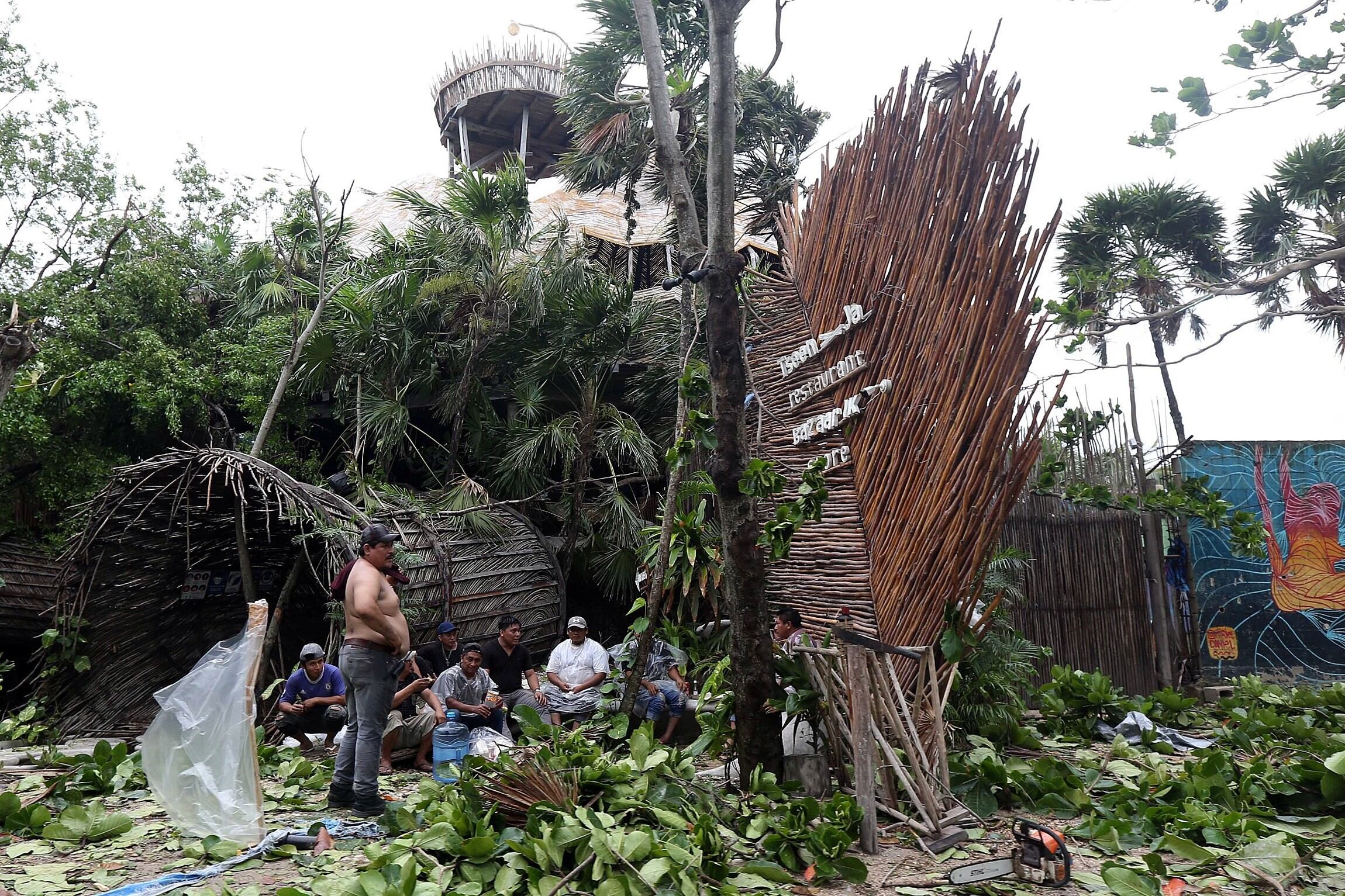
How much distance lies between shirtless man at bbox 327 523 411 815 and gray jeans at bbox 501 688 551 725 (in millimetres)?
2106

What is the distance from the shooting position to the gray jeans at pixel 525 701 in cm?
676

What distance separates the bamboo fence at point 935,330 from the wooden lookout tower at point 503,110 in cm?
1104

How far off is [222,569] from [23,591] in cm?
198

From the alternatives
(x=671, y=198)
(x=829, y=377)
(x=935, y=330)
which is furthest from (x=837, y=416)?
(x=671, y=198)

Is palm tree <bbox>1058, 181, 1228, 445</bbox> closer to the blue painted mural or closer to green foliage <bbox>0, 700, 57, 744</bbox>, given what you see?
the blue painted mural

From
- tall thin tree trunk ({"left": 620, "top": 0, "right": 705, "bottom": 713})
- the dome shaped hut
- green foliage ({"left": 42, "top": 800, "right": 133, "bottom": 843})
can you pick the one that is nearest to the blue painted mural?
tall thin tree trunk ({"left": 620, "top": 0, "right": 705, "bottom": 713})

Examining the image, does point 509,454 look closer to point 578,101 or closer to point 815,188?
point 578,101

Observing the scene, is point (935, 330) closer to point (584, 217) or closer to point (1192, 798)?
point (1192, 798)

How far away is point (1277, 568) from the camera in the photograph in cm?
1030

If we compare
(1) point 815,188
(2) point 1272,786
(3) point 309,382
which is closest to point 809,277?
(1) point 815,188

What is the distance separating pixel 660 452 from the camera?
10711 millimetres

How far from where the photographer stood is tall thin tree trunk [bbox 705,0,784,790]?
4.68 m

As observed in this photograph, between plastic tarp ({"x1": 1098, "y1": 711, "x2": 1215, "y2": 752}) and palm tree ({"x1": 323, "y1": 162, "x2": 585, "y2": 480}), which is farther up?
palm tree ({"x1": 323, "y1": 162, "x2": 585, "y2": 480})

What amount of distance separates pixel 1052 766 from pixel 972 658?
0.92m
